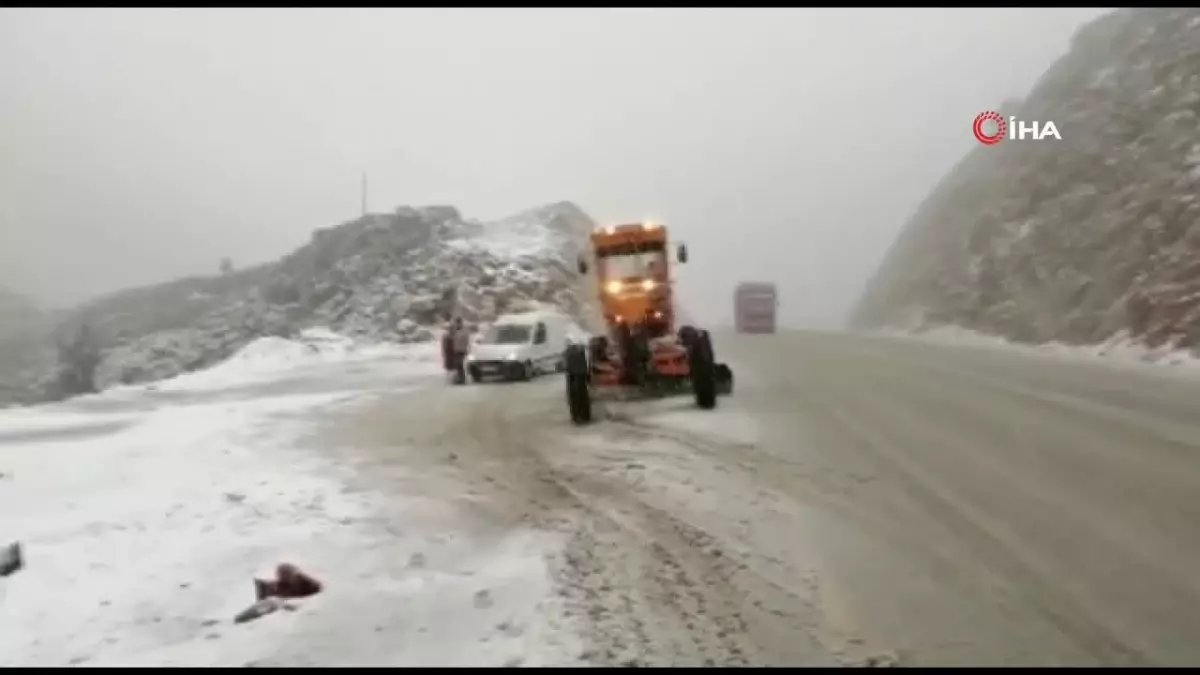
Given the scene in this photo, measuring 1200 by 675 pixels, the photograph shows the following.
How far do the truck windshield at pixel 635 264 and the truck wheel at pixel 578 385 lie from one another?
272cm

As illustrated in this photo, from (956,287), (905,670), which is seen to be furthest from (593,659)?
(956,287)

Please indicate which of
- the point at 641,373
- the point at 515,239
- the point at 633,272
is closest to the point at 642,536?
the point at 641,373

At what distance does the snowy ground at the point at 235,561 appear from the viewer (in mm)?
5301

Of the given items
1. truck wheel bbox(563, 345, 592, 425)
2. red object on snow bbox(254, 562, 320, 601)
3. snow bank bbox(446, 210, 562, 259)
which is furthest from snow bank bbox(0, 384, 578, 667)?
snow bank bbox(446, 210, 562, 259)

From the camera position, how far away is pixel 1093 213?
24.6m

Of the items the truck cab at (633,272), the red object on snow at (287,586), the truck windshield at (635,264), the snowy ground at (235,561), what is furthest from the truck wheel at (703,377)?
the red object on snow at (287,586)

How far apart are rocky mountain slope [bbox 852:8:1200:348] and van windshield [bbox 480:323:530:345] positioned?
1325 centimetres

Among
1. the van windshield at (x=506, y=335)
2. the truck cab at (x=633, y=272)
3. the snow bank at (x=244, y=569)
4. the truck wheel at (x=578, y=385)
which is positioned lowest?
the snow bank at (x=244, y=569)

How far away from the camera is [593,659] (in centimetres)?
486

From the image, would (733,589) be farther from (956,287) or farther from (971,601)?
(956,287)

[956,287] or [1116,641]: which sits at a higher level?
[956,287]

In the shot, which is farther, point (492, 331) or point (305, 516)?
point (492, 331)

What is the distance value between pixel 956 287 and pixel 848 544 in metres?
29.3

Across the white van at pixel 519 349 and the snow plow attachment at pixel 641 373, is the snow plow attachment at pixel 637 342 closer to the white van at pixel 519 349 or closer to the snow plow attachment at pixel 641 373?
the snow plow attachment at pixel 641 373
